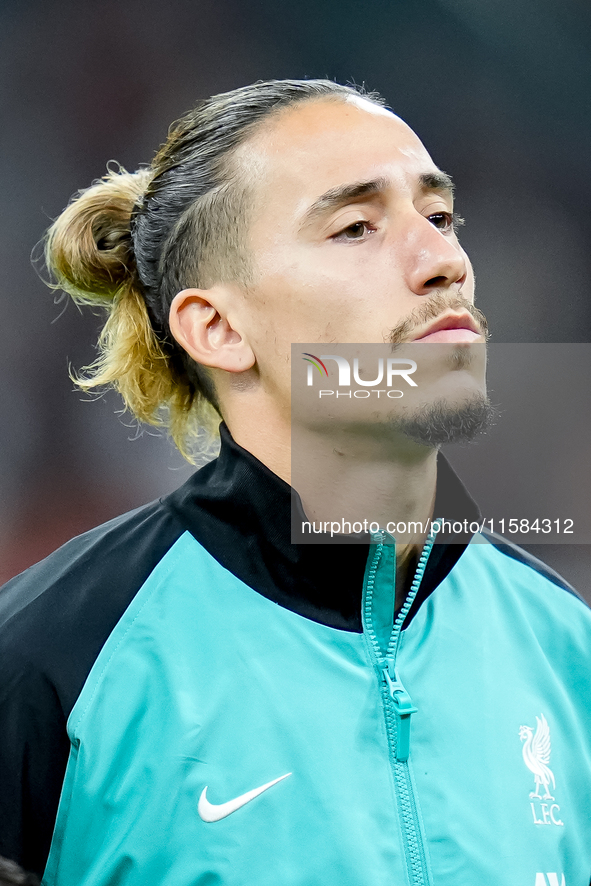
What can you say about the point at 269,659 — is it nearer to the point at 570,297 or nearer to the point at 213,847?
the point at 213,847

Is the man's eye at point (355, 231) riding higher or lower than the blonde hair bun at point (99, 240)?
lower

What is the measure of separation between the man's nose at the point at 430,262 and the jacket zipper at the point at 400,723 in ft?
0.96

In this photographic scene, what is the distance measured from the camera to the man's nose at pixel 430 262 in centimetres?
94

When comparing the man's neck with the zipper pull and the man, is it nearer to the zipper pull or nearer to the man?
the man

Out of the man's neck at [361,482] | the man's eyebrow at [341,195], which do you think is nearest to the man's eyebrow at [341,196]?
the man's eyebrow at [341,195]

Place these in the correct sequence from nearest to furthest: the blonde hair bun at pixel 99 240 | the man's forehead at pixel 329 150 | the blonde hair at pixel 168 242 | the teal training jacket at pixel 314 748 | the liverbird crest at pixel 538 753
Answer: the teal training jacket at pixel 314 748 < the liverbird crest at pixel 538 753 < the man's forehead at pixel 329 150 < the blonde hair at pixel 168 242 < the blonde hair bun at pixel 99 240

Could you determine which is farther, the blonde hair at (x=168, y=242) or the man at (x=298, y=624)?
the blonde hair at (x=168, y=242)

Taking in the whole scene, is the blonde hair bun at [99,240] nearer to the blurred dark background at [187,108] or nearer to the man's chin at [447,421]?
the man's chin at [447,421]

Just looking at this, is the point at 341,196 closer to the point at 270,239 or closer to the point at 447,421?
the point at 270,239

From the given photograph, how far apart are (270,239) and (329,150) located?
13cm

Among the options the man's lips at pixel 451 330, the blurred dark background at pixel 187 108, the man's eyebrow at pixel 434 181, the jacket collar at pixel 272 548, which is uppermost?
the blurred dark background at pixel 187 108

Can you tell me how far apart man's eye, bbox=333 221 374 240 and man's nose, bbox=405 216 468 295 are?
5cm

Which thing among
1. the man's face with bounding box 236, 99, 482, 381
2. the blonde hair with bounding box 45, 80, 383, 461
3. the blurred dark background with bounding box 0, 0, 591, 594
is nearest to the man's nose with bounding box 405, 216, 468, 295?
the man's face with bounding box 236, 99, 482, 381

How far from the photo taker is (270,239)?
40.2 inches
